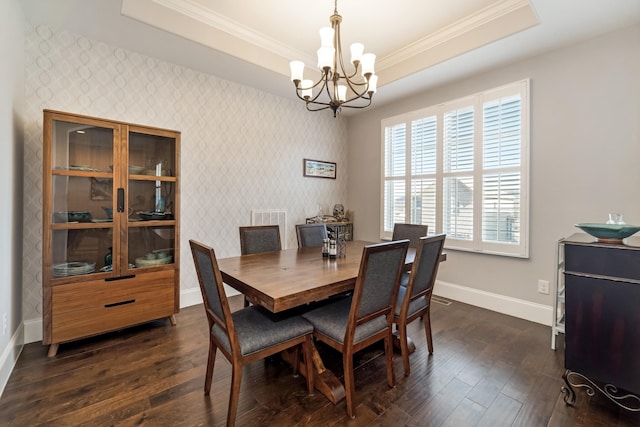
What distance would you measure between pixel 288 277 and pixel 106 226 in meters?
1.78

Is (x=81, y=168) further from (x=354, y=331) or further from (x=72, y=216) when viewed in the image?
(x=354, y=331)

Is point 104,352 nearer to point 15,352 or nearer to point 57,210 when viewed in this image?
point 15,352

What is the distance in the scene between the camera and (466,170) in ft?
11.0

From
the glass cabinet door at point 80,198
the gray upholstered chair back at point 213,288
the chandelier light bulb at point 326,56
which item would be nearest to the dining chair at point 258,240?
the gray upholstered chair back at point 213,288

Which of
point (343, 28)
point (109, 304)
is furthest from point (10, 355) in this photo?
point (343, 28)

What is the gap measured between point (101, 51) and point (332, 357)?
343 cm

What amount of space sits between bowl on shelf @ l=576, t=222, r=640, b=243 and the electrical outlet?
126cm

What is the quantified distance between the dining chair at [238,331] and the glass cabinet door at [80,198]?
1387mm

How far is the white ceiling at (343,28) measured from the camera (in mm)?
2279

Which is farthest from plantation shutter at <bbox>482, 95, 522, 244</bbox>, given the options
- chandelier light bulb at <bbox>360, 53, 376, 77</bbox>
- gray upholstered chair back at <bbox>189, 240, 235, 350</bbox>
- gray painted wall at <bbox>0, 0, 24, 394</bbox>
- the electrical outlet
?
gray painted wall at <bbox>0, 0, 24, 394</bbox>

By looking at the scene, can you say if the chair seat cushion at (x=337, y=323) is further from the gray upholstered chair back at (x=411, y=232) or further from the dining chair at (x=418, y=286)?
the gray upholstered chair back at (x=411, y=232)

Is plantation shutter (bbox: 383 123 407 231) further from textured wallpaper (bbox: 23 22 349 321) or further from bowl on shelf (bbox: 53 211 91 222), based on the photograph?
bowl on shelf (bbox: 53 211 91 222)

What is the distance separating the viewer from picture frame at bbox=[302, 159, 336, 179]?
4.27m

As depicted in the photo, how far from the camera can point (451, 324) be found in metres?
2.81
